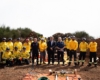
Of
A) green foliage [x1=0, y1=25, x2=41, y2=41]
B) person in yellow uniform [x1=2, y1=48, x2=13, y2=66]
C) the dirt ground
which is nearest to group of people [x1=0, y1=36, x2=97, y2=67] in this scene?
person in yellow uniform [x1=2, y1=48, x2=13, y2=66]

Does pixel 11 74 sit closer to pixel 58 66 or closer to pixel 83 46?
pixel 58 66

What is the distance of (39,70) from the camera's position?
1444cm

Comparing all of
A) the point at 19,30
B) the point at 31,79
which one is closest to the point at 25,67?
the point at 31,79

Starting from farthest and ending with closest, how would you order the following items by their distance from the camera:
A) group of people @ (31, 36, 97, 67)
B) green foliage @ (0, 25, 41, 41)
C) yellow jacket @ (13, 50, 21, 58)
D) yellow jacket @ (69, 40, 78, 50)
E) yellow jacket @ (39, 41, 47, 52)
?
green foliage @ (0, 25, 41, 41) < yellow jacket @ (13, 50, 21, 58) < yellow jacket @ (39, 41, 47, 52) < yellow jacket @ (69, 40, 78, 50) < group of people @ (31, 36, 97, 67)

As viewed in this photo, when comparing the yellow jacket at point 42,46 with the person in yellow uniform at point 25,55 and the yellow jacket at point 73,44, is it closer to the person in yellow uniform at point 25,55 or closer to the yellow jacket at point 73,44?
the person in yellow uniform at point 25,55

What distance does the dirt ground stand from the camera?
43.9ft

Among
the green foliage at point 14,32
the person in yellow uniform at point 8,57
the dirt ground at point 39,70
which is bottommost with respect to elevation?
the dirt ground at point 39,70

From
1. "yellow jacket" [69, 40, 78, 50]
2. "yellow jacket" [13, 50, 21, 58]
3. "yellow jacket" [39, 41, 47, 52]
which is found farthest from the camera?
"yellow jacket" [13, 50, 21, 58]

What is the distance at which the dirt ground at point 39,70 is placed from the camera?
43.9 feet

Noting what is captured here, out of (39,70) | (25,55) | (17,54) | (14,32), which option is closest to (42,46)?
(25,55)

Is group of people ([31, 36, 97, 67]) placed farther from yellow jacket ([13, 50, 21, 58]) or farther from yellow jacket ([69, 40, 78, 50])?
yellow jacket ([13, 50, 21, 58])

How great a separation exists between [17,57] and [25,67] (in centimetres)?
113

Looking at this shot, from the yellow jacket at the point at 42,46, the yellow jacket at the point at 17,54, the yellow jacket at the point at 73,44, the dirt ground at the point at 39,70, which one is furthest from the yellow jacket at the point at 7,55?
the yellow jacket at the point at 73,44

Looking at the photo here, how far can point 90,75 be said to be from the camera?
13758 mm
